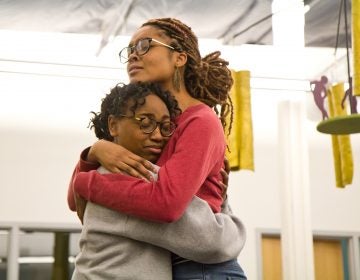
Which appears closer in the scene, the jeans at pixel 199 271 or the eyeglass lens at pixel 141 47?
the jeans at pixel 199 271

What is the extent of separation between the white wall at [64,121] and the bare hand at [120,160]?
16.8 feet

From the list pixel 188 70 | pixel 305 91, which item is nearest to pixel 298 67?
pixel 305 91

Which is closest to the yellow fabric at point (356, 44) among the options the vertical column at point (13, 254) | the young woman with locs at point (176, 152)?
the young woman with locs at point (176, 152)

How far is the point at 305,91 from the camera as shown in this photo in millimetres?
7527

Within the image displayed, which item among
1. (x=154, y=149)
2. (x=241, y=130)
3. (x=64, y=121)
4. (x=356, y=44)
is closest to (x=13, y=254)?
(x=64, y=121)

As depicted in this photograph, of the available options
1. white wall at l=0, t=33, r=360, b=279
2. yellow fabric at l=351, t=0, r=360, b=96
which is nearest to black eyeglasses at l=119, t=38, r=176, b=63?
yellow fabric at l=351, t=0, r=360, b=96

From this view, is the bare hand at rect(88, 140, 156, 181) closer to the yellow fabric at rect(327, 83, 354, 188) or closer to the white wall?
the yellow fabric at rect(327, 83, 354, 188)

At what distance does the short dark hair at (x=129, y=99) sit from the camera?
76.0 inches

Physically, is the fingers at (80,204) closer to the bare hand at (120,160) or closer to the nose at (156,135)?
the bare hand at (120,160)

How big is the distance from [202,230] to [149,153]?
27cm

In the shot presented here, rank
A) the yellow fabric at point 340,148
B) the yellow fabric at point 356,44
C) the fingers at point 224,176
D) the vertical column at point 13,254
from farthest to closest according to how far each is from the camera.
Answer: the vertical column at point 13,254
the yellow fabric at point 340,148
the yellow fabric at point 356,44
the fingers at point 224,176

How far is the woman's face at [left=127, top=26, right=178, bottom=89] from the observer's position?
2066 millimetres

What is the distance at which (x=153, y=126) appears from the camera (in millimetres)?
1919

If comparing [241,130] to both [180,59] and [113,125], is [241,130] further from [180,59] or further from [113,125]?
[113,125]
